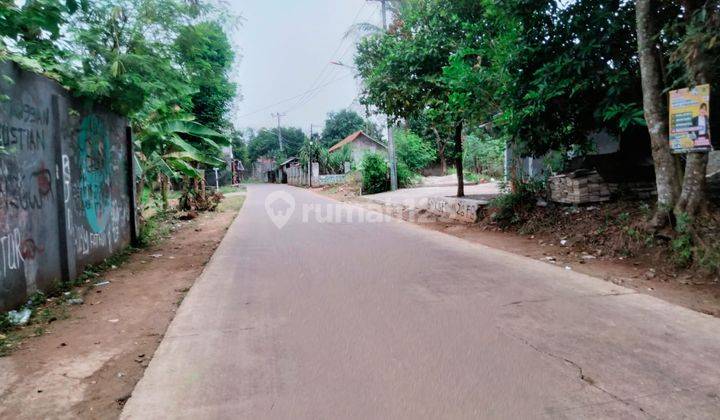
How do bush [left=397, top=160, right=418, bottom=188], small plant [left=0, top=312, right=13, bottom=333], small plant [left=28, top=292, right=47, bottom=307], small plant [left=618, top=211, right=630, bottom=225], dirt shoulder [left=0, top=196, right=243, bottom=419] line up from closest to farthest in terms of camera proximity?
dirt shoulder [left=0, top=196, right=243, bottom=419], small plant [left=0, top=312, right=13, bottom=333], small plant [left=28, top=292, right=47, bottom=307], small plant [left=618, top=211, right=630, bottom=225], bush [left=397, top=160, right=418, bottom=188]

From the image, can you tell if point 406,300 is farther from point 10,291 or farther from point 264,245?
point 264,245

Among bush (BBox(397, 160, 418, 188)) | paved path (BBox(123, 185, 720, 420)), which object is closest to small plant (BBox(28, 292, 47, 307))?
paved path (BBox(123, 185, 720, 420))

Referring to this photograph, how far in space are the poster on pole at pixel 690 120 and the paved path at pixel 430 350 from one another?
2262mm

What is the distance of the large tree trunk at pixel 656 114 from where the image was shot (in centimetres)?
659

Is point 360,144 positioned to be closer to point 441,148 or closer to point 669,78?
point 441,148

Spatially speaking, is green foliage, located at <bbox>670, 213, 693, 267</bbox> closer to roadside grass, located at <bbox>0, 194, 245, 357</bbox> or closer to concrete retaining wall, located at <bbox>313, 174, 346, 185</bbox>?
roadside grass, located at <bbox>0, 194, 245, 357</bbox>

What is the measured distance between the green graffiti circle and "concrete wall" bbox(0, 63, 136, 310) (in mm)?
15

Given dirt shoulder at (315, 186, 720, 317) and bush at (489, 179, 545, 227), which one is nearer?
dirt shoulder at (315, 186, 720, 317)

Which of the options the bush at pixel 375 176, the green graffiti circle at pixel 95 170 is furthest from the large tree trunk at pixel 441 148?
the green graffiti circle at pixel 95 170

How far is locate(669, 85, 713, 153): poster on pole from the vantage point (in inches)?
228

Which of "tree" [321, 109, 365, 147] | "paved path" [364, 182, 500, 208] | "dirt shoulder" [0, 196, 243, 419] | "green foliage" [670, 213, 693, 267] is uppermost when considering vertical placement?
"tree" [321, 109, 365, 147]

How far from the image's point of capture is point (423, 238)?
31.8 feet

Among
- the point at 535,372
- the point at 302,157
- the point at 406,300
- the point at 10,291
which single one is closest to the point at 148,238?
the point at 10,291

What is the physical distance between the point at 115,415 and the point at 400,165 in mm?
25783
